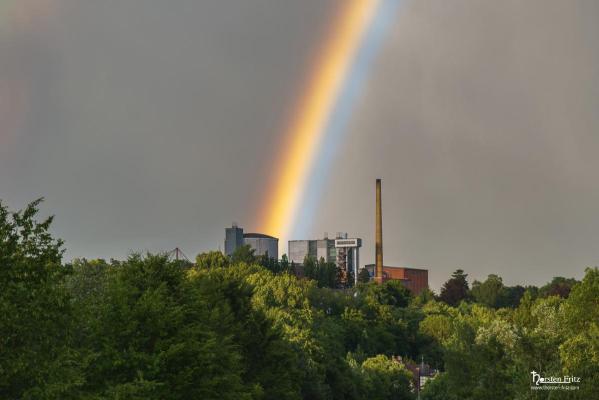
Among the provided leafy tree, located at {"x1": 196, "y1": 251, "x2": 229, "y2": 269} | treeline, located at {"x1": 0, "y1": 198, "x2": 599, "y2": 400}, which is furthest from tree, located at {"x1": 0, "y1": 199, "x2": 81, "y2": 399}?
leafy tree, located at {"x1": 196, "y1": 251, "x2": 229, "y2": 269}

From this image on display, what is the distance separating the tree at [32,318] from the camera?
98.2 feet

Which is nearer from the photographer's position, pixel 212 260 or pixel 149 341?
pixel 149 341

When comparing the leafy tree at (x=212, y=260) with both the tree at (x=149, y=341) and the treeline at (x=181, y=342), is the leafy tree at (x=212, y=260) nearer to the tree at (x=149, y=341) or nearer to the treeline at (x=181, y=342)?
the treeline at (x=181, y=342)

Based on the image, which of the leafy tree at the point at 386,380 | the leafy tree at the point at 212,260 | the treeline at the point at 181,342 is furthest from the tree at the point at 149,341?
the leafy tree at the point at 212,260

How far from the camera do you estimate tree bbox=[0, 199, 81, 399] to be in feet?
98.2

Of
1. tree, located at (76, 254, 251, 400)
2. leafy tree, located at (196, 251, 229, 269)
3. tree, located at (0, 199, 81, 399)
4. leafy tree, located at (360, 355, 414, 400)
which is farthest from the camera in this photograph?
leafy tree, located at (196, 251, 229, 269)

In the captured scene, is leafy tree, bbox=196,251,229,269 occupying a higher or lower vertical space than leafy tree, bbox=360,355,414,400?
higher

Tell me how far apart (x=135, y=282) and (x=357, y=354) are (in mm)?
122495

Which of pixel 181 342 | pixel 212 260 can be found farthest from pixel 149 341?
pixel 212 260

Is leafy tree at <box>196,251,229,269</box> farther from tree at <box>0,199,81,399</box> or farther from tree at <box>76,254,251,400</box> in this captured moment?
tree at <box>0,199,81,399</box>

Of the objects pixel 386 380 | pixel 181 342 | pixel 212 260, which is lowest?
pixel 386 380

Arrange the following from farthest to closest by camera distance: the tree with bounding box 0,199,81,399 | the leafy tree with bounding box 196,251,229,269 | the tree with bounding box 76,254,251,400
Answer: the leafy tree with bounding box 196,251,229,269 < the tree with bounding box 76,254,251,400 < the tree with bounding box 0,199,81,399

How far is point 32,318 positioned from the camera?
1235 inches

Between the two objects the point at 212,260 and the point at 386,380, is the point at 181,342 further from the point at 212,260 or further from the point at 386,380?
the point at 212,260
